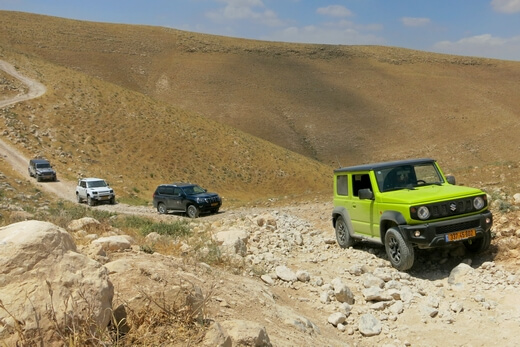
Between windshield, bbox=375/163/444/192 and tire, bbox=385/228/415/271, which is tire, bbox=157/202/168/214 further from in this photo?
tire, bbox=385/228/415/271

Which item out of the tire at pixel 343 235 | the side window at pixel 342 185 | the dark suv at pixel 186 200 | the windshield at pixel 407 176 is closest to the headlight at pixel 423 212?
the windshield at pixel 407 176

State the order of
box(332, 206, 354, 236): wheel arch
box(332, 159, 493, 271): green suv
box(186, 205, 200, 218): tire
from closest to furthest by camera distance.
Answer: box(332, 159, 493, 271): green suv < box(332, 206, 354, 236): wheel arch < box(186, 205, 200, 218): tire

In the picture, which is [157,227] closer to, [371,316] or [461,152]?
[371,316]

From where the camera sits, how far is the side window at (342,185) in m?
10.1

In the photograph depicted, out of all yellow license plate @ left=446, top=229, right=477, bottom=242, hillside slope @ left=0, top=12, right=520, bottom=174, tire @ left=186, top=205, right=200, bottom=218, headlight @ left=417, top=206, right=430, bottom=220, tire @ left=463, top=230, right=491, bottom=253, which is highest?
hillside slope @ left=0, top=12, right=520, bottom=174

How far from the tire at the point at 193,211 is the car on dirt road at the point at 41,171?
16307mm

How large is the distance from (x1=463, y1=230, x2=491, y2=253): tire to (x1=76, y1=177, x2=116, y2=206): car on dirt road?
24734 millimetres

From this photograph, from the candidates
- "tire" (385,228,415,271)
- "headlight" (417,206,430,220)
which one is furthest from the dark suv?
"headlight" (417,206,430,220)

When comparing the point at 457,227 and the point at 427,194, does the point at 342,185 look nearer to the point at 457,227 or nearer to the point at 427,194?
the point at 427,194

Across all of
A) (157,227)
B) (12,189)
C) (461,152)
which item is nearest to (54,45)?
(12,189)

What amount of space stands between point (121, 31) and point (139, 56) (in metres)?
11.4

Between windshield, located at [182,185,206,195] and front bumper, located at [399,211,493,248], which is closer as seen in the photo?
front bumper, located at [399,211,493,248]

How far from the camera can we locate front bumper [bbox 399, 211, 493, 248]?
25.0 ft

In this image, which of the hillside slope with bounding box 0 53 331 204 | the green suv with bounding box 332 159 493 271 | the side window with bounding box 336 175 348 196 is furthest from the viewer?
the hillside slope with bounding box 0 53 331 204
